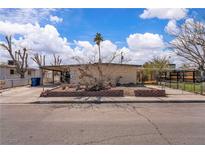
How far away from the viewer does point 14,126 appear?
29.9 ft

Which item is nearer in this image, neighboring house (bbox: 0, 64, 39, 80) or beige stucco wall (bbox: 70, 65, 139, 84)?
beige stucco wall (bbox: 70, 65, 139, 84)

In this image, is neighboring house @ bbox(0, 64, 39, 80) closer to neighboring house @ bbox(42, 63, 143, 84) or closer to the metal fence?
neighboring house @ bbox(42, 63, 143, 84)

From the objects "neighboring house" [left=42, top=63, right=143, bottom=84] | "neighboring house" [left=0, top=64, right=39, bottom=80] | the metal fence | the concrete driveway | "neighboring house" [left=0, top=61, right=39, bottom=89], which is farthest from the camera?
"neighboring house" [left=0, top=64, right=39, bottom=80]

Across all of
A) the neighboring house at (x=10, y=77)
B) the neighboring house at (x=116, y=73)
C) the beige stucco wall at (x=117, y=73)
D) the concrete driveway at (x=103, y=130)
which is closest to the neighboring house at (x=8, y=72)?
the neighboring house at (x=10, y=77)

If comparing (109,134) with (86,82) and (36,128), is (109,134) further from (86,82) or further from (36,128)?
(86,82)

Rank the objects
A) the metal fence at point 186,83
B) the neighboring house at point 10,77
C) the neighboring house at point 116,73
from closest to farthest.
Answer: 1. the metal fence at point 186,83
2. the neighboring house at point 10,77
3. the neighboring house at point 116,73

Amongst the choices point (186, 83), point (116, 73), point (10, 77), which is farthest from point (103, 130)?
point (10, 77)

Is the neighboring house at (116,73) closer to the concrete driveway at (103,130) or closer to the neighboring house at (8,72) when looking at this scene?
the neighboring house at (8,72)

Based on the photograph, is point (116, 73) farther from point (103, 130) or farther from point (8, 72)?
point (103, 130)

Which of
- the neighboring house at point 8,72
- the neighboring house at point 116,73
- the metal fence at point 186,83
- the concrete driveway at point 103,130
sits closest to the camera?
the concrete driveway at point 103,130

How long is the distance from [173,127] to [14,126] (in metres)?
4.71

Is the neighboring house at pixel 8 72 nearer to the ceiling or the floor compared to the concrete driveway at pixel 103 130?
nearer to the ceiling

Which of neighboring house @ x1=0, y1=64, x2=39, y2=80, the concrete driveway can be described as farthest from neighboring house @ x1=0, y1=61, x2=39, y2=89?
the concrete driveway

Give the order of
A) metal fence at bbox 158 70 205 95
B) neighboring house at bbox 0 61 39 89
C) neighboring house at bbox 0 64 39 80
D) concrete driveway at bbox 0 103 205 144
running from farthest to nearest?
neighboring house at bbox 0 64 39 80
neighboring house at bbox 0 61 39 89
metal fence at bbox 158 70 205 95
concrete driveway at bbox 0 103 205 144
